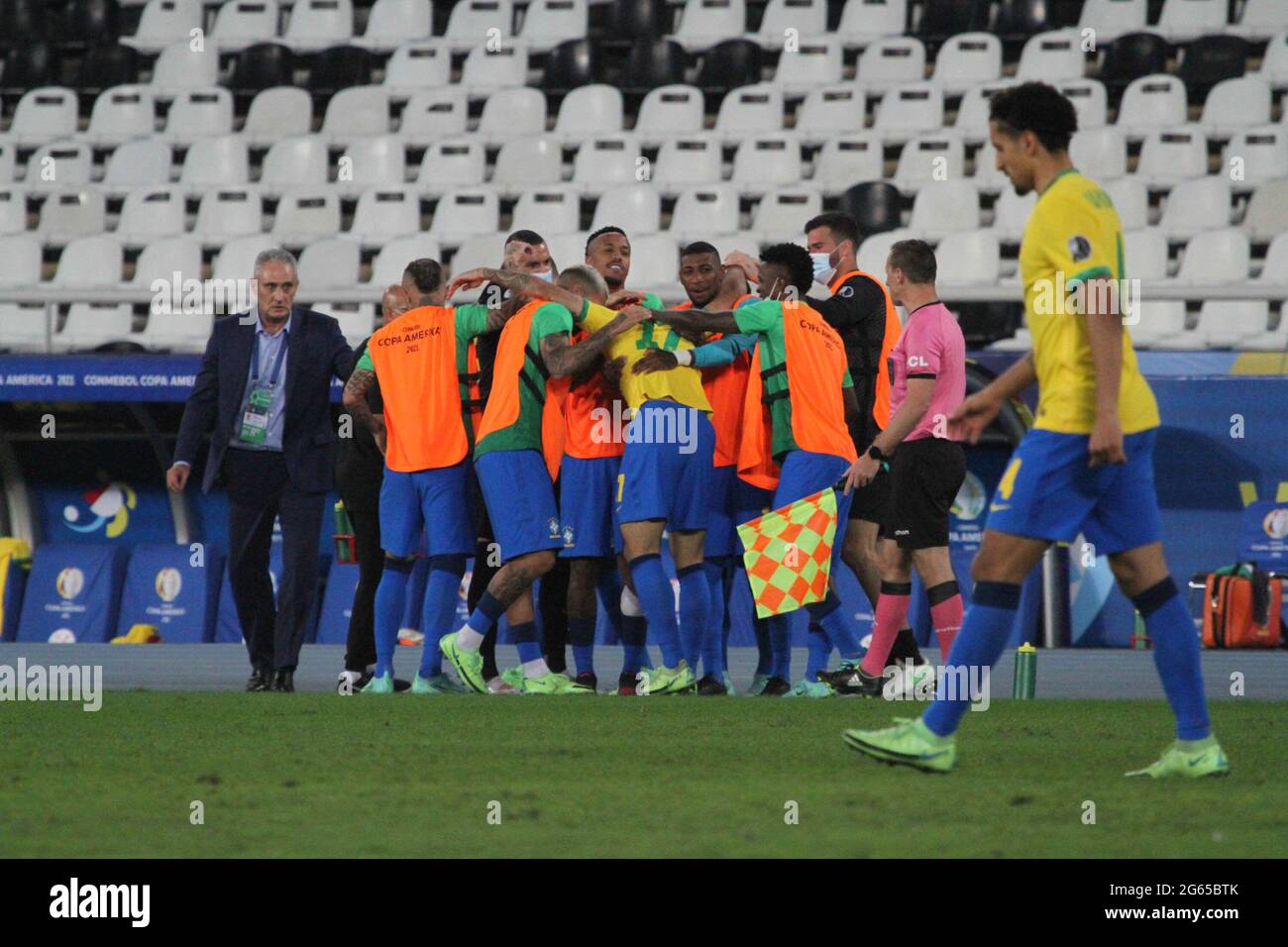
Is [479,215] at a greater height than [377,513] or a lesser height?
greater

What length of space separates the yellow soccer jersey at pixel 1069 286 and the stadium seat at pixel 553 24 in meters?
14.7

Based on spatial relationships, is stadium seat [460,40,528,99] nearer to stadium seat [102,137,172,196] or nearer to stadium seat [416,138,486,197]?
stadium seat [416,138,486,197]

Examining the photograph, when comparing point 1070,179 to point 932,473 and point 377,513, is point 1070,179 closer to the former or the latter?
point 932,473

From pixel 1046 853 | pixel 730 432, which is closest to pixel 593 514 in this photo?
pixel 730 432

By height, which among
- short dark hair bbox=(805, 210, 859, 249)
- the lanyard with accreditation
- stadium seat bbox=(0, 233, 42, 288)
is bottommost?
the lanyard with accreditation

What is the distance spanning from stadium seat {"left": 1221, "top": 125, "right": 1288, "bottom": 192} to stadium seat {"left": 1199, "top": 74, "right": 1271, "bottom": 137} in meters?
0.34

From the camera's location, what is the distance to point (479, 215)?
1681 centimetres

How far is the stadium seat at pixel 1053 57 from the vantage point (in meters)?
17.8

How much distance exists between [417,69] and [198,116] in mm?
2297

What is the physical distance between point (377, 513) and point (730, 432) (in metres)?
1.88

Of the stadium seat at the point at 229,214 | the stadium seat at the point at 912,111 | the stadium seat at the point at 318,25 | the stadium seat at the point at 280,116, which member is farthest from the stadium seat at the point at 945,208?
the stadium seat at the point at 318,25

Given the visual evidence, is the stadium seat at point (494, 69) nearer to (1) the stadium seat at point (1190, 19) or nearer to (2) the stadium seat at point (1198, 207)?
(1) the stadium seat at point (1190, 19)

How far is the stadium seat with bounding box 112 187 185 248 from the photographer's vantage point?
17281 millimetres

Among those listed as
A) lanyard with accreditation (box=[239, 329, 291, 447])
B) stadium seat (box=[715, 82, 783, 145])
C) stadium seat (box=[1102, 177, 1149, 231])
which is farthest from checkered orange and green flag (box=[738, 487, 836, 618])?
stadium seat (box=[715, 82, 783, 145])
